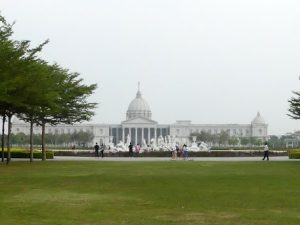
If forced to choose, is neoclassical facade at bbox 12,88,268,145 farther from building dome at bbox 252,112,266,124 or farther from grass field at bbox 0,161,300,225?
grass field at bbox 0,161,300,225

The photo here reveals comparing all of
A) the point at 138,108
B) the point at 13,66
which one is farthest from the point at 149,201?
the point at 138,108

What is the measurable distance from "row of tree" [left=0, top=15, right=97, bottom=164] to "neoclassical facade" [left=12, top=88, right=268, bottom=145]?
12601 cm

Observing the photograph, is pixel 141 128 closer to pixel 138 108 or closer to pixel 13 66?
pixel 138 108

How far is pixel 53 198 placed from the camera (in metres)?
14.7

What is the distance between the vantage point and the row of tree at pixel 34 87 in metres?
25.9

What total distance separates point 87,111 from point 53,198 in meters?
29.4

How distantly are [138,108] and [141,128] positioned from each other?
1002cm

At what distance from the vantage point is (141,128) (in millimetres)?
170250

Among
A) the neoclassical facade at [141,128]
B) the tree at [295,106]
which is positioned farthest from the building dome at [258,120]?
the tree at [295,106]

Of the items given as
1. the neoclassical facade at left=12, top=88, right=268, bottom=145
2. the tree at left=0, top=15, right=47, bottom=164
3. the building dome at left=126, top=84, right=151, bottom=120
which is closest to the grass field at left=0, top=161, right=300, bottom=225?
the tree at left=0, top=15, right=47, bottom=164

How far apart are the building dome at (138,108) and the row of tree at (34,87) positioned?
438ft

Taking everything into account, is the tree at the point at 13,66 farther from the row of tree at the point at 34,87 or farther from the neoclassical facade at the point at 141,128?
the neoclassical facade at the point at 141,128

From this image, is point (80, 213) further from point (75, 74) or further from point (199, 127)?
point (199, 127)

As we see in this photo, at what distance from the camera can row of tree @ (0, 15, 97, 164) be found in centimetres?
2586
